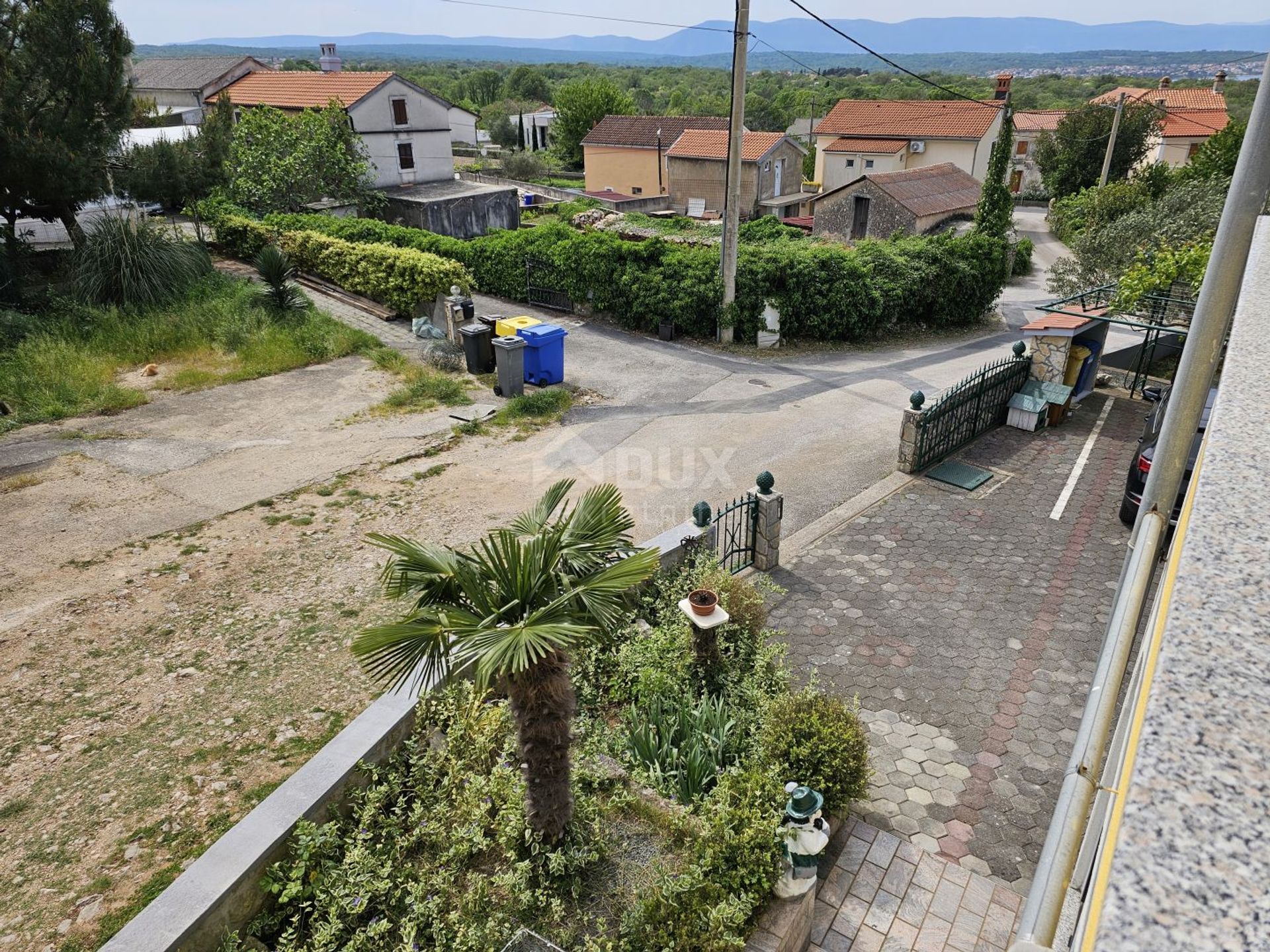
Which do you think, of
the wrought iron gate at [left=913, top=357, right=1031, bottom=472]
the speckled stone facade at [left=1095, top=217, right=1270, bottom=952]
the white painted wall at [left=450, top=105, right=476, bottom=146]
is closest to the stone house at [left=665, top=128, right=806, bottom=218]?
the white painted wall at [left=450, top=105, right=476, bottom=146]

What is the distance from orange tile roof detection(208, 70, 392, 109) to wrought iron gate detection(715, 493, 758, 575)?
28556mm

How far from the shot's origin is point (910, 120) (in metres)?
46.3

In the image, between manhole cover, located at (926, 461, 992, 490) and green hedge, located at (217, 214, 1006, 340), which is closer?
manhole cover, located at (926, 461, 992, 490)

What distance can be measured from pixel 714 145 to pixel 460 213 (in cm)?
1866

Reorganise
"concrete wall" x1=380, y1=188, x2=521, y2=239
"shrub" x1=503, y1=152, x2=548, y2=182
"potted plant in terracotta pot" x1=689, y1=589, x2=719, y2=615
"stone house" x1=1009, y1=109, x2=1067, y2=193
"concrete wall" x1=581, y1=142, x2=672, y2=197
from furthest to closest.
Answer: "shrub" x1=503, y1=152, x2=548, y2=182
"stone house" x1=1009, y1=109, x2=1067, y2=193
"concrete wall" x1=581, y1=142, x2=672, y2=197
"concrete wall" x1=380, y1=188, x2=521, y2=239
"potted plant in terracotta pot" x1=689, y1=589, x2=719, y2=615

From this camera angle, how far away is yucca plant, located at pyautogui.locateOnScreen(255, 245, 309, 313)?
1617 centimetres

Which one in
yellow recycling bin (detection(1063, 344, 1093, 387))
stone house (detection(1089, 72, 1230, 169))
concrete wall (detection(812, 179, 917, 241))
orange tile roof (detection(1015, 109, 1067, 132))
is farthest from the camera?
orange tile roof (detection(1015, 109, 1067, 132))

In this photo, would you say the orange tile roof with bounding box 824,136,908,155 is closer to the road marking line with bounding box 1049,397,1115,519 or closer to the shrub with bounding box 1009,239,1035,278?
the shrub with bounding box 1009,239,1035,278

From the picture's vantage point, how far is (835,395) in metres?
14.5

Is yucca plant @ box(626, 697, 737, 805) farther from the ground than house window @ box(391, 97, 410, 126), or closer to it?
closer to it

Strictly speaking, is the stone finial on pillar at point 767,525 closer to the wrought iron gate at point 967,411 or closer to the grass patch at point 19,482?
the wrought iron gate at point 967,411

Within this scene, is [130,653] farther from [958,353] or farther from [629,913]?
[958,353]

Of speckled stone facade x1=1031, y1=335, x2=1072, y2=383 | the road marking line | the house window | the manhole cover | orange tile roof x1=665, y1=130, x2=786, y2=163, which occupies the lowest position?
the road marking line

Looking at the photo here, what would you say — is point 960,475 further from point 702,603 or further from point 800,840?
point 800,840
